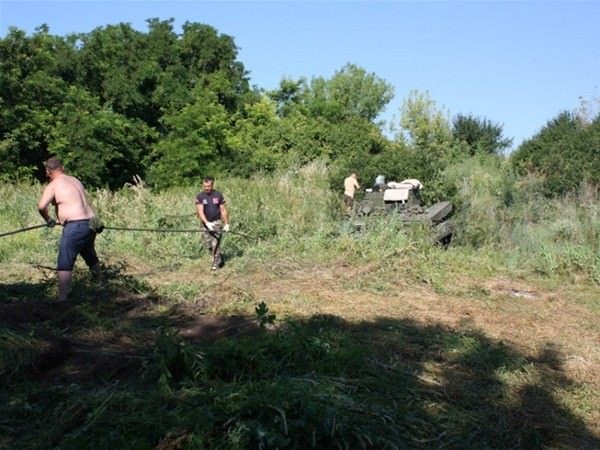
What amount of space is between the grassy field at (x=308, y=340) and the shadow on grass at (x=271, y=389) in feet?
0.05

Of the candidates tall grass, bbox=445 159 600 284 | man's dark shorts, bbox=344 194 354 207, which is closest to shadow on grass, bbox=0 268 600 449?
tall grass, bbox=445 159 600 284

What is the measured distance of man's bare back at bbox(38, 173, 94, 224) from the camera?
7.34 meters

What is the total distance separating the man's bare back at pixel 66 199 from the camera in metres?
7.34

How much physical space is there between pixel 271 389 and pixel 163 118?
3163 cm

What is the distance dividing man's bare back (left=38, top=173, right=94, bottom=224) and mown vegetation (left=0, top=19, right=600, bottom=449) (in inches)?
36.1

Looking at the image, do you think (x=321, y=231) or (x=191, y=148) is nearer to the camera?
(x=321, y=231)

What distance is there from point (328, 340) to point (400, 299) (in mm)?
3533

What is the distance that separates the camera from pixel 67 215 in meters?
7.34

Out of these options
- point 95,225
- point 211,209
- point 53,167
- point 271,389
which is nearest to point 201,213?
point 211,209

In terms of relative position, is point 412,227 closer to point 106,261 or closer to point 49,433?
point 106,261

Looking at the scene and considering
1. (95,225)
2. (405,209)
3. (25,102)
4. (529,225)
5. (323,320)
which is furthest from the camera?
(25,102)

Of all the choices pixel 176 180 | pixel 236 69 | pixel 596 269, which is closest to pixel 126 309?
pixel 596 269

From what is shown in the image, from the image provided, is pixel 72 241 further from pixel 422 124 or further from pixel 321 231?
pixel 422 124

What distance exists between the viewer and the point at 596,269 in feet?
34.4
